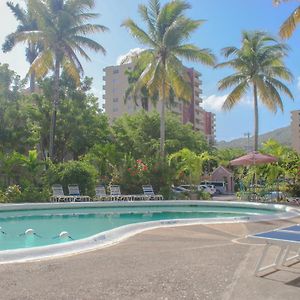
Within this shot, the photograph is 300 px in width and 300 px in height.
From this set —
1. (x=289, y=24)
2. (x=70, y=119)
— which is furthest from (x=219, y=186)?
(x=289, y=24)

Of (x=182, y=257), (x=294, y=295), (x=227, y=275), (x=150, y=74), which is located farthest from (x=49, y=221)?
(x=150, y=74)

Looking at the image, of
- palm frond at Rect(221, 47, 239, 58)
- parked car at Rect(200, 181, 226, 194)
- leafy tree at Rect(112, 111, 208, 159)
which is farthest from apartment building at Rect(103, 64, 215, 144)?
palm frond at Rect(221, 47, 239, 58)

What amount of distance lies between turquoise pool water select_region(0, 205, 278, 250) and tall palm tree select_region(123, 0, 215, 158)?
26.1 feet

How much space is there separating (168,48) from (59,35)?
780cm

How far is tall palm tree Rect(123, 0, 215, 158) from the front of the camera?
89.8 feet

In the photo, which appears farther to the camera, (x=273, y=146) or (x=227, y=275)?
(x=273, y=146)

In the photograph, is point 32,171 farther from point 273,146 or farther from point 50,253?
point 50,253

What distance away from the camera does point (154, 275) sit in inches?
242

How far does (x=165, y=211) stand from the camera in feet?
67.4

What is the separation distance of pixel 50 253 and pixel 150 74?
71.6ft

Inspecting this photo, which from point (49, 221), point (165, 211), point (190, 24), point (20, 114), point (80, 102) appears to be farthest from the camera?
point (80, 102)

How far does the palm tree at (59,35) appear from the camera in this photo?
1144 inches

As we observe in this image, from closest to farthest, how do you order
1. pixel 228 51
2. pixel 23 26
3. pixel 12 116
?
pixel 12 116 < pixel 228 51 < pixel 23 26

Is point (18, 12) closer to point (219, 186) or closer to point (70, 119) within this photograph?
point (70, 119)
